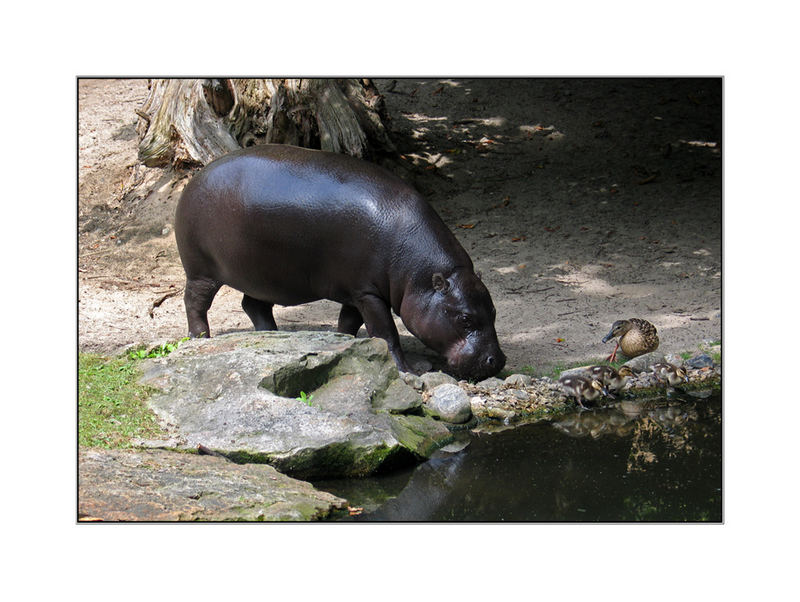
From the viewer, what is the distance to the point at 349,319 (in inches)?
330

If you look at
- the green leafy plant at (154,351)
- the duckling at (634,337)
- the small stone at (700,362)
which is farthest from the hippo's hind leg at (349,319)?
the small stone at (700,362)

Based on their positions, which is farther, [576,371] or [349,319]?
[349,319]

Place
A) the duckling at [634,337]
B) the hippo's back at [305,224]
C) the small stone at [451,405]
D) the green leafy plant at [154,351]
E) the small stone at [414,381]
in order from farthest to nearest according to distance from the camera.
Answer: the duckling at [634,337], the hippo's back at [305,224], the green leafy plant at [154,351], the small stone at [414,381], the small stone at [451,405]

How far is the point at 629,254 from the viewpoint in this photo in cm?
1127

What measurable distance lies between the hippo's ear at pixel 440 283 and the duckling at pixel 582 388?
4.04ft

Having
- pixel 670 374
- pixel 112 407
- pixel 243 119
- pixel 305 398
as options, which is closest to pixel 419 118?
pixel 243 119

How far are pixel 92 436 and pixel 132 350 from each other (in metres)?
1.67

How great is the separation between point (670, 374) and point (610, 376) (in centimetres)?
57

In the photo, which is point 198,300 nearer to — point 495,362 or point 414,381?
point 414,381

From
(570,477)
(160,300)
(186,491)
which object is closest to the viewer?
(186,491)

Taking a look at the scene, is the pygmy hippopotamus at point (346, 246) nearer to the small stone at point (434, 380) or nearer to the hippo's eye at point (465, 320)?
the hippo's eye at point (465, 320)

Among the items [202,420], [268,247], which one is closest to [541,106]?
[268,247]

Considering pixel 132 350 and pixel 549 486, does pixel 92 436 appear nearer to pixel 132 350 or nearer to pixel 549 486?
pixel 132 350

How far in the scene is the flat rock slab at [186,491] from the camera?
505 cm
